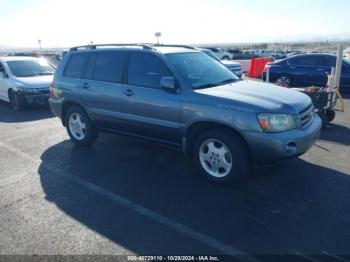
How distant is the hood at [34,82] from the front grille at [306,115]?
8.09 m

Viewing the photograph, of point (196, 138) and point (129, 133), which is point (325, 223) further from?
point (129, 133)

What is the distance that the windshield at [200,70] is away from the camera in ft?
16.3

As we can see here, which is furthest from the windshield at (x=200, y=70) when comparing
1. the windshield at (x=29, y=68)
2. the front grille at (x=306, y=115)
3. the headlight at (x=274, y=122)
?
the windshield at (x=29, y=68)

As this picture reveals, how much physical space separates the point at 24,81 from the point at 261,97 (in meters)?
8.28

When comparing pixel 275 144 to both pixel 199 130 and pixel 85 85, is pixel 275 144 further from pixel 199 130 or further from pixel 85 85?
pixel 85 85

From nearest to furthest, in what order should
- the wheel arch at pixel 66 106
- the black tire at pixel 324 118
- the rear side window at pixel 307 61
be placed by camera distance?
the wheel arch at pixel 66 106, the black tire at pixel 324 118, the rear side window at pixel 307 61

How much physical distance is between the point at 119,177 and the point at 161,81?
157cm

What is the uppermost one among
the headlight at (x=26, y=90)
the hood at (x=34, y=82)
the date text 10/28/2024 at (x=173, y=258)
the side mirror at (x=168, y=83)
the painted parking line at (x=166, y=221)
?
the side mirror at (x=168, y=83)

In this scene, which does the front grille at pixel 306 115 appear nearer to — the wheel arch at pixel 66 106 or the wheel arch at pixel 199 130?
the wheel arch at pixel 199 130

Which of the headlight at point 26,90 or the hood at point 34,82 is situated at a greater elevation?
the hood at point 34,82

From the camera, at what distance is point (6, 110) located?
35.3 ft

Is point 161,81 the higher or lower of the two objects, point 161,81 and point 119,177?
the higher


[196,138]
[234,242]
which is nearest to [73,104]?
[196,138]

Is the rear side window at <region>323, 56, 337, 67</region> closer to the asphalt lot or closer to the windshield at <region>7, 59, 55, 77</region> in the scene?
the asphalt lot
